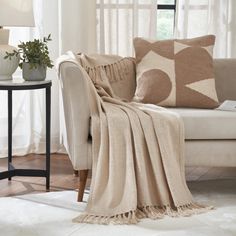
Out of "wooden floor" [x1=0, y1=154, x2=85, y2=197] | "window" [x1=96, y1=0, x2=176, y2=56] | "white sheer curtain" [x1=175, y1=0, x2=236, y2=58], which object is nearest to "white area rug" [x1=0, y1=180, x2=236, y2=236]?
"wooden floor" [x1=0, y1=154, x2=85, y2=197]

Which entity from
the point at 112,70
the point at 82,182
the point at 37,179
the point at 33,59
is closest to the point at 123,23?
the point at 112,70

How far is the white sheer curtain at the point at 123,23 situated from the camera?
413cm

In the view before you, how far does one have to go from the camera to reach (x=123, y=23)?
4176 millimetres

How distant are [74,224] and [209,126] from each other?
95cm

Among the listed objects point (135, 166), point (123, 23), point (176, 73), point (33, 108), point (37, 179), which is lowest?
point (37, 179)

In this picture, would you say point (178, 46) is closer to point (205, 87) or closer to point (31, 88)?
point (205, 87)

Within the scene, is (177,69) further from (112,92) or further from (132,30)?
(132,30)

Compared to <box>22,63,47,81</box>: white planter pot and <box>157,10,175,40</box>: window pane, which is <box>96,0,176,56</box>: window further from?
<box>22,63,47,81</box>: white planter pot

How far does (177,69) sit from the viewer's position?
3447 mm

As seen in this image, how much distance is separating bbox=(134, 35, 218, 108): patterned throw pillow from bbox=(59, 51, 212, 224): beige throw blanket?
1.56 feet

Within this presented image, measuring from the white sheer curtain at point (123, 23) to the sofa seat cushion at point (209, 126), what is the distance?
1.26 meters

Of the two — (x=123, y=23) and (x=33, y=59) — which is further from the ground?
(x=123, y=23)

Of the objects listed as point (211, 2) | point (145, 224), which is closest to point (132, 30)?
point (211, 2)

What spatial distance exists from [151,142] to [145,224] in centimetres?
44
